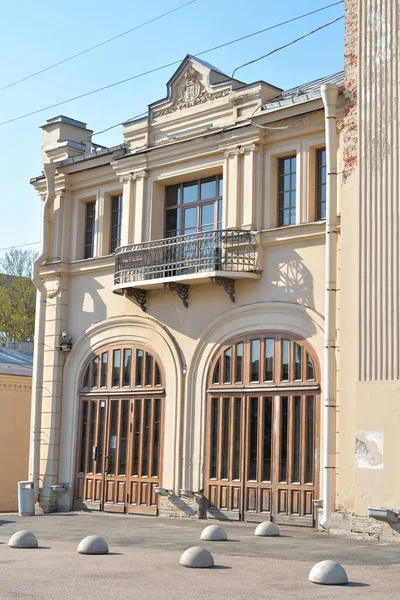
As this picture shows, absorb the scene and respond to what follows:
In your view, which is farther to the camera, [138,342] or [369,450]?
[138,342]

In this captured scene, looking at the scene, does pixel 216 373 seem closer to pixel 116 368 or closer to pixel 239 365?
pixel 239 365

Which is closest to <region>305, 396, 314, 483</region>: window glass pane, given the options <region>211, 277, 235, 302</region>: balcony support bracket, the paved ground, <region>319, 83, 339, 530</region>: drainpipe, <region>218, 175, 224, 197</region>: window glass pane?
<region>319, 83, 339, 530</region>: drainpipe

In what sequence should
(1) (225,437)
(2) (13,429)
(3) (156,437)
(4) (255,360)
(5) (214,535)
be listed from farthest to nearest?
(2) (13,429)
(3) (156,437)
(1) (225,437)
(4) (255,360)
(5) (214,535)

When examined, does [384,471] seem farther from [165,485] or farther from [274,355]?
[165,485]

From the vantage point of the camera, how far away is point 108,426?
69.1ft

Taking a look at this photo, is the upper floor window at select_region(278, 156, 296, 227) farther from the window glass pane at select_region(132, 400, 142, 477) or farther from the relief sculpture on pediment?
the window glass pane at select_region(132, 400, 142, 477)

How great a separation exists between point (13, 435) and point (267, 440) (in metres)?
12.4

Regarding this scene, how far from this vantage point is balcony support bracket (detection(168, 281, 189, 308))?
19.4 meters

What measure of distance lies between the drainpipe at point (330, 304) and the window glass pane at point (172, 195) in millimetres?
5150

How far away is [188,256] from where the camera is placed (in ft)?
63.1

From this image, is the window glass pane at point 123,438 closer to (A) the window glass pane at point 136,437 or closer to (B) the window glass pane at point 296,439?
(A) the window glass pane at point 136,437

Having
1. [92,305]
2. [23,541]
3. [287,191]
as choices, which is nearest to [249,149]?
[287,191]

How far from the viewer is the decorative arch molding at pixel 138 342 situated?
63.8ft

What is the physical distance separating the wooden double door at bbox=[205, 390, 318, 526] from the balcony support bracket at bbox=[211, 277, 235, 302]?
2135 millimetres
